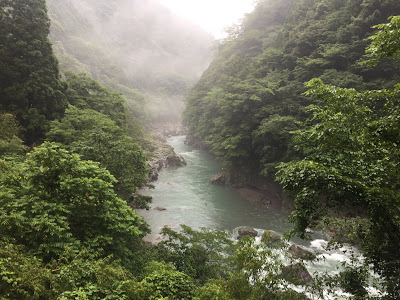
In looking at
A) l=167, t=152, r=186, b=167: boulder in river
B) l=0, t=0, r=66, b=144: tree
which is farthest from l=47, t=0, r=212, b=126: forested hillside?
l=0, t=0, r=66, b=144: tree

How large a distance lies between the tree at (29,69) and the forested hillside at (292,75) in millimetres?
15665

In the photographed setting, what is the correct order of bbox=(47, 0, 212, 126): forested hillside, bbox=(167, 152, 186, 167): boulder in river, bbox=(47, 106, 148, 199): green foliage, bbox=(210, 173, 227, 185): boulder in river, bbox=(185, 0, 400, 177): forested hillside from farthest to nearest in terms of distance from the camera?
bbox=(47, 0, 212, 126): forested hillside → bbox=(167, 152, 186, 167): boulder in river → bbox=(210, 173, 227, 185): boulder in river → bbox=(185, 0, 400, 177): forested hillside → bbox=(47, 106, 148, 199): green foliage

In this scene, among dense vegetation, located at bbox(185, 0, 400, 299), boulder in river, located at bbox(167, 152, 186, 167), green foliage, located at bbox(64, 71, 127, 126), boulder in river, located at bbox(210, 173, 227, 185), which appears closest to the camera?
dense vegetation, located at bbox(185, 0, 400, 299)

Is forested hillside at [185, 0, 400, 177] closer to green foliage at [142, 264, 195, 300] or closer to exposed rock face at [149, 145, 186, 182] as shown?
exposed rock face at [149, 145, 186, 182]

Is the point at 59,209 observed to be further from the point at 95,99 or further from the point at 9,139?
the point at 95,99

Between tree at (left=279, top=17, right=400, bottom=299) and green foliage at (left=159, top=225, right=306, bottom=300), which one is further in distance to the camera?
green foliage at (left=159, top=225, right=306, bottom=300)

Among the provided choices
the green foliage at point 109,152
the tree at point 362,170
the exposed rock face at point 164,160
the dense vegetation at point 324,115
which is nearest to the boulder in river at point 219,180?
the dense vegetation at point 324,115

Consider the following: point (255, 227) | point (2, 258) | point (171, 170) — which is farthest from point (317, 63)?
point (2, 258)

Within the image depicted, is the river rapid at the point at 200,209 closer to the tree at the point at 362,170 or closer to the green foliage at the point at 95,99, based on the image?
the green foliage at the point at 95,99

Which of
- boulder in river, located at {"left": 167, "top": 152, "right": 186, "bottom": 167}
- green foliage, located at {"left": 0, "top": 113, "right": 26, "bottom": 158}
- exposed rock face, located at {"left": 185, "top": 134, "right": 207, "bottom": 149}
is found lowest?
boulder in river, located at {"left": 167, "top": 152, "right": 186, "bottom": 167}

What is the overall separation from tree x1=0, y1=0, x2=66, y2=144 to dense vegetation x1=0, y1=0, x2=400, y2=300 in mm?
84

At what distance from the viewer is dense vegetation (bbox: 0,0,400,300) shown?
4.98 m

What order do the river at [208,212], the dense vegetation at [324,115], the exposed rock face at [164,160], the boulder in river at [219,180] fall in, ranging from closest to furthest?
the dense vegetation at [324,115] < the river at [208,212] < the boulder in river at [219,180] < the exposed rock face at [164,160]

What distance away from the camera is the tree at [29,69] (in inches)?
647
